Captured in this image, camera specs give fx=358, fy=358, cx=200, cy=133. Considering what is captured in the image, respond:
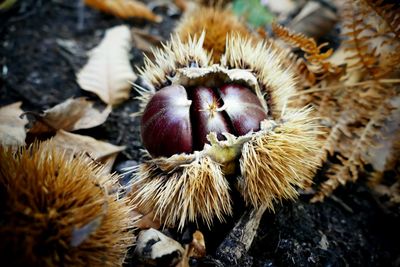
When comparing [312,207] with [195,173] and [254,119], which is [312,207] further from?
[195,173]

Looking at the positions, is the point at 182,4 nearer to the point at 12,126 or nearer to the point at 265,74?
the point at 265,74

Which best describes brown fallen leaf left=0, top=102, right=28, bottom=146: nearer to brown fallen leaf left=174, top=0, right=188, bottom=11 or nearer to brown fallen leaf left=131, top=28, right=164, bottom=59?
brown fallen leaf left=131, top=28, right=164, bottom=59

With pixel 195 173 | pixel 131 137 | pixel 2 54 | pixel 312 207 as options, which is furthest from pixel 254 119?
pixel 2 54

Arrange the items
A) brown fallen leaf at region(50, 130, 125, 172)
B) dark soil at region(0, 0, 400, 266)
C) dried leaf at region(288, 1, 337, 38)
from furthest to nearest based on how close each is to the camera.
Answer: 1. dried leaf at region(288, 1, 337, 38)
2. brown fallen leaf at region(50, 130, 125, 172)
3. dark soil at region(0, 0, 400, 266)

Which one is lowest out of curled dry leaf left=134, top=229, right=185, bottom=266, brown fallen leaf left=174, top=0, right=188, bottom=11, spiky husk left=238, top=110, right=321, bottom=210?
curled dry leaf left=134, top=229, right=185, bottom=266

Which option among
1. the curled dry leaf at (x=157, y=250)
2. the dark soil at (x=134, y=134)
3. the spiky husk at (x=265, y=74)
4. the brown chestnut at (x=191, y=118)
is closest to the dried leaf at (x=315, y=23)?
the spiky husk at (x=265, y=74)

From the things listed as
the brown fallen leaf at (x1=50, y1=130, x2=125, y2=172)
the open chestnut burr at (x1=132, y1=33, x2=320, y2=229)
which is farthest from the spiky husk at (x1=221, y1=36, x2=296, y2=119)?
the brown fallen leaf at (x1=50, y1=130, x2=125, y2=172)
